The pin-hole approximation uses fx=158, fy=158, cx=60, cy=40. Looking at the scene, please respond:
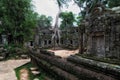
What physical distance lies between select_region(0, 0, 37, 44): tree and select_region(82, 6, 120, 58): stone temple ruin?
46.4 ft

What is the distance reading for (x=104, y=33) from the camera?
13.2 meters

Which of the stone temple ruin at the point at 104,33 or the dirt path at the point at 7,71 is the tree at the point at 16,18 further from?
the stone temple ruin at the point at 104,33

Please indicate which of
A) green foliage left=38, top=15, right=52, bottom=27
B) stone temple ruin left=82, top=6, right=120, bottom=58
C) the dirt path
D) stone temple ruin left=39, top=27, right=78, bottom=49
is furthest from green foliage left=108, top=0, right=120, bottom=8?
green foliage left=38, top=15, right=52, bottom=27

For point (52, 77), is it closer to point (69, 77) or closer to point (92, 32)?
point (69, 77)

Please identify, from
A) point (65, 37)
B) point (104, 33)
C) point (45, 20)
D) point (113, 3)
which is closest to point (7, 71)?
point (104, 33)

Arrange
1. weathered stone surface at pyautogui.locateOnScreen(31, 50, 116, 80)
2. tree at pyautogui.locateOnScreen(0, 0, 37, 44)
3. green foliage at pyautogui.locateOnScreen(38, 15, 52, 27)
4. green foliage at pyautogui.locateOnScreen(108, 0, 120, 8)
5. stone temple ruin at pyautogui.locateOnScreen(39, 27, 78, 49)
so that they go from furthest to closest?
green foliage at pyautogui.locateOnScreen(38, 15, 52, 27), stone temple ruin at pyautogui.locateOnScreen(39, 27, 78, 49), green foliage at pyautogui.locateOnScreen(108, 0, 120, 8), tree at pyautogui.locateOnScreen(0, 0, 37, 44), weathered stone surface at pyautogui.locateOnScreen(31, 50, 116, 80)

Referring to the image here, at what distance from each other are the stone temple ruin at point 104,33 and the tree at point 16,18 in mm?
14142

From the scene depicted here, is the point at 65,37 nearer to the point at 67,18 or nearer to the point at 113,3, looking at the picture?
the point at 67,18

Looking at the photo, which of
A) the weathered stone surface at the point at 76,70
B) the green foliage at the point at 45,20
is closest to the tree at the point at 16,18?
the weathered stone surface at the point at 76,70

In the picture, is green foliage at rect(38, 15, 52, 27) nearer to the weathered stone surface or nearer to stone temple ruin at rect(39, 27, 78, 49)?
→ stone temple ruin at rect(39, 27, 78, 49)

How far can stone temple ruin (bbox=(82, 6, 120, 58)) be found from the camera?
12.1 metres

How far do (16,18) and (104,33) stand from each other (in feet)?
58.9

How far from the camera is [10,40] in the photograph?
30484 mm

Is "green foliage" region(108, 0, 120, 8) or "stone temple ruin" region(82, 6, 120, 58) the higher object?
"green foliage" region(108, 0, 120, 8)
